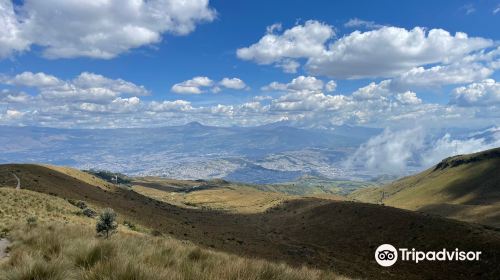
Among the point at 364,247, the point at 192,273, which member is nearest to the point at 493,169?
the point at 364,247

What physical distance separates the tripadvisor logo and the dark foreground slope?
2.74 feet

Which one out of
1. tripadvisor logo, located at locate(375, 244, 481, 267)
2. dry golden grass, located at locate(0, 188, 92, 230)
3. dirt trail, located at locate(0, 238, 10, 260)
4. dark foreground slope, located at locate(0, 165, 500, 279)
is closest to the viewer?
dirt trail, located at locate(0, 238, 10, 260)

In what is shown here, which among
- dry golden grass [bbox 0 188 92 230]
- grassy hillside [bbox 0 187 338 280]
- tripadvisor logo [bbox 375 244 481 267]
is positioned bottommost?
tripadvisor logo [bbox 375 244 481 267]

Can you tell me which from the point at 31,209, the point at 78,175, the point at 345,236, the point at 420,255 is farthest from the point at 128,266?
the point at 78,175

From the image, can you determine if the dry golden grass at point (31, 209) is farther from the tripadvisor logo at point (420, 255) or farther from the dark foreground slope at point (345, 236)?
the tripadvisor logo at point (420, 255)

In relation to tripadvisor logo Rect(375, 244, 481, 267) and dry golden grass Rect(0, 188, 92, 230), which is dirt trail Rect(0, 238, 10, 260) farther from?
tripadvisor logo Rect(375, 244, 481, 267)

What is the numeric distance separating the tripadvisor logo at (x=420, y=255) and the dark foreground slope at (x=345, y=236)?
0.84m

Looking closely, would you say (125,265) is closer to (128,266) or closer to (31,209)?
(128,266)

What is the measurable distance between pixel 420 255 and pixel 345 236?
14833 millimetres

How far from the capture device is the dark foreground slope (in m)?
33.4

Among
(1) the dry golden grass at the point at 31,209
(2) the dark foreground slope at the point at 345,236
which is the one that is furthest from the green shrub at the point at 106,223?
(2) the dark foreground slope at the point at 345,236

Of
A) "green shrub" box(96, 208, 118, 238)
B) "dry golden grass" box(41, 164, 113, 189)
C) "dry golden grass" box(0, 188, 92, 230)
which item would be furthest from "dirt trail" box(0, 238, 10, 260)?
"dry golden grass" box(41, 164, 113, 189)

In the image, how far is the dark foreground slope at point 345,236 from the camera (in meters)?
33.4

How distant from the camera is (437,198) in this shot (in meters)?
176
